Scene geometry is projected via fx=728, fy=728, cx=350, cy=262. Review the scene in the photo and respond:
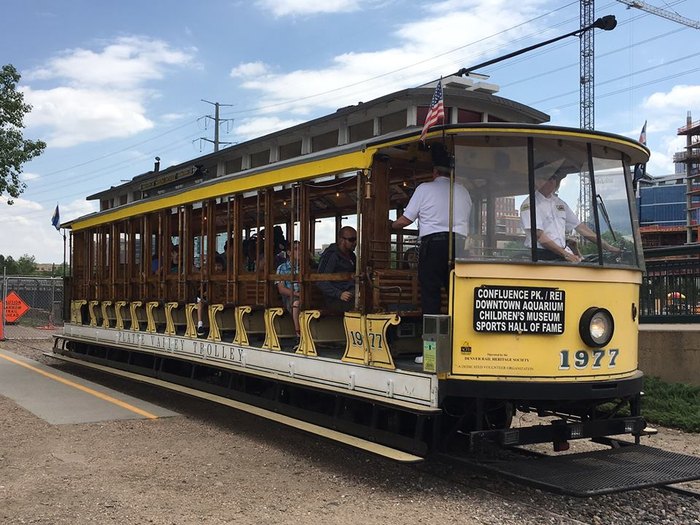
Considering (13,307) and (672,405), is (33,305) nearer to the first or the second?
(13,307)

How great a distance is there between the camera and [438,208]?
19.5ft

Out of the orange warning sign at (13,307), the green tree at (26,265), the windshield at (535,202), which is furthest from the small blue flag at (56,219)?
the green tree at (26,265)

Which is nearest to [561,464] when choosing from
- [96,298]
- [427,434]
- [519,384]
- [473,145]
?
[519,384]

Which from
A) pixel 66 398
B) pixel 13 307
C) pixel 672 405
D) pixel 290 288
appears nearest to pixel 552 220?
pixel 290 288

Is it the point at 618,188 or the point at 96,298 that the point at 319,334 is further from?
the point at 96,298

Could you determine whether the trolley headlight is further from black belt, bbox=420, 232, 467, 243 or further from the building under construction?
the building under construction

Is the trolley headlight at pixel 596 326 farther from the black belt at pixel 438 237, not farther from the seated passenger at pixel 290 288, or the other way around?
the seated passenger at pixel 290 288

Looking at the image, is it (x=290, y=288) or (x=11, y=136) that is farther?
(x=11, y=136)

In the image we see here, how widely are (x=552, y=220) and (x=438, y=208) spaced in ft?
2.96

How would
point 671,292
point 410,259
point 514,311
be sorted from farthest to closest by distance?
1. point 671,292
2. point 410,259
3. point 514,311

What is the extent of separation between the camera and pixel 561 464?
17.7 feet

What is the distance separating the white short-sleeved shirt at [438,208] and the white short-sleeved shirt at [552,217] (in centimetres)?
45

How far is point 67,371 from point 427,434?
9880 millimetres

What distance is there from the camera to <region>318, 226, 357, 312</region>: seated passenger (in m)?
7.12
